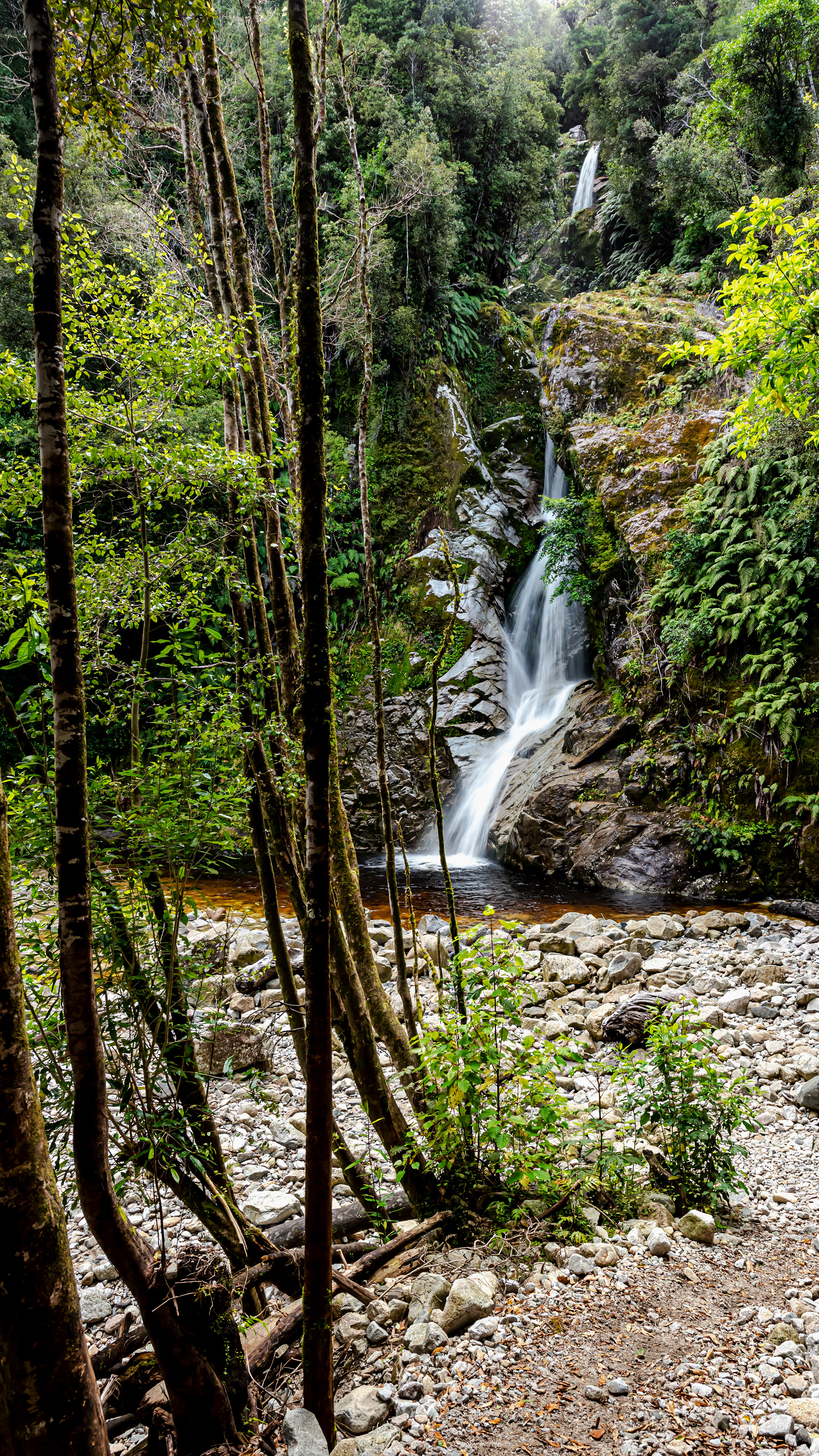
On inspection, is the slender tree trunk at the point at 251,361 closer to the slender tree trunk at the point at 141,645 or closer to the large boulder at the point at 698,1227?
the slender tree trunk at the point at 141,645

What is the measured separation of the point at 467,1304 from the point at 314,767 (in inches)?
86.8

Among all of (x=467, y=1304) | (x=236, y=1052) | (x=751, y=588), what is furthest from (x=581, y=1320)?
(x=751, y=588)

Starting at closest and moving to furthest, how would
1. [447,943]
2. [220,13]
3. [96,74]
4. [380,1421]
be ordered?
[380,1421]
[96,74]
[447,943]
[220,13]

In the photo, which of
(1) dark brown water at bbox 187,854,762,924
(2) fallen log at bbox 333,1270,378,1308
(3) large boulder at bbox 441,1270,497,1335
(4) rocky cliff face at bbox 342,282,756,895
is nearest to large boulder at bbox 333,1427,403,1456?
(3) large boulder at bbox 441,1270,497,1335

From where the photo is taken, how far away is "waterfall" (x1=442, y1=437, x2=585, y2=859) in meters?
14.0

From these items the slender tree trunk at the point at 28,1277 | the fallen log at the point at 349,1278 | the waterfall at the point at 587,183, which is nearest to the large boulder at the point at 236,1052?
the fallen log at the point at 349,1278

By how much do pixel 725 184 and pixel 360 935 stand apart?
64.7 feet

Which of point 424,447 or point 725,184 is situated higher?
point 725,184

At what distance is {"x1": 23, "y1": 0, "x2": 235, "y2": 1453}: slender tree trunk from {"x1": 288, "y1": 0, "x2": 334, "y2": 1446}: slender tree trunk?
0.56 m

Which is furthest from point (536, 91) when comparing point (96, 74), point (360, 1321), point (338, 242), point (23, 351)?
point (360, 1321)

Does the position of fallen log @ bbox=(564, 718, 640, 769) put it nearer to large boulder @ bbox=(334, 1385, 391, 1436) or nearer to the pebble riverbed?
the pebble riverbed

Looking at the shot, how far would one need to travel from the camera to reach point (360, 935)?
3.36m

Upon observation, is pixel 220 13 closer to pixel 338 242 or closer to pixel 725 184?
pixel 338 242

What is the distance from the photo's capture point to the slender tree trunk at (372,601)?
4.47 meters
